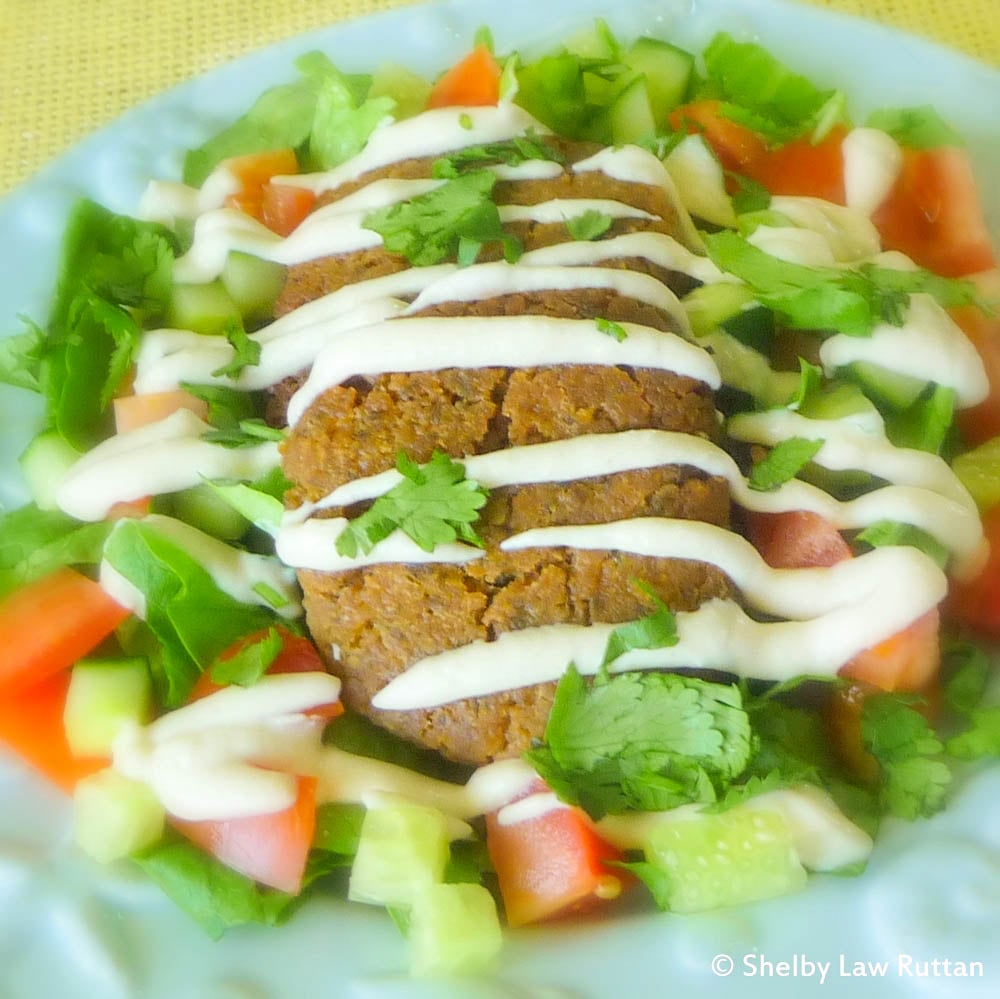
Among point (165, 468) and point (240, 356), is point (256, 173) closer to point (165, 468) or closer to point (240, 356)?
point (240, 356)

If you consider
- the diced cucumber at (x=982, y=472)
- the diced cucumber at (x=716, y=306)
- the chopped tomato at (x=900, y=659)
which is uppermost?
the diced cucumber at (x=716, y=306)

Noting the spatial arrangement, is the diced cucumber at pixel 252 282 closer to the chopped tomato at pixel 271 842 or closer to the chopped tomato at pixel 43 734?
the chopped tomato at pixel 43 734

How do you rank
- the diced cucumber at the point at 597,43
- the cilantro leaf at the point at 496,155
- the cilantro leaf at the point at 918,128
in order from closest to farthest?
the cilantro leaf at the point at 496,155 → the cilantro leaf at the point at 918,128 → the diced cucumber at the point at 597,43

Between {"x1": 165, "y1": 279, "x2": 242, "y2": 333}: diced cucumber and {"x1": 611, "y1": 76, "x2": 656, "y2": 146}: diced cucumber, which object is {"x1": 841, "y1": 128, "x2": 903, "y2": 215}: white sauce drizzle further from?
{"x1": 165, "y1": 279, "x2": 242, "y2": 333}: diced cucumber

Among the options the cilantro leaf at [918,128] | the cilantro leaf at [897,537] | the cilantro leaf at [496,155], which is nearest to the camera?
the cilantro leaf at [897,537]

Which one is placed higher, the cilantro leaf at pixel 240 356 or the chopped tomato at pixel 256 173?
the chopped tomato at pixel 256 173

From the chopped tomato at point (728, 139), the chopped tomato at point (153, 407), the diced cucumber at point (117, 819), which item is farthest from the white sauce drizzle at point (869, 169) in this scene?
the diced cucumber at point (117, 819)

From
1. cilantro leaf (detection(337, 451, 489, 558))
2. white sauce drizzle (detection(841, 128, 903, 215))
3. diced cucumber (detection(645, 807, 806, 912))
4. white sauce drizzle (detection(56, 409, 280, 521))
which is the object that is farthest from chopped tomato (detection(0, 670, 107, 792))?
white sauce drizzle (detection(841, 128, 903, 215))
